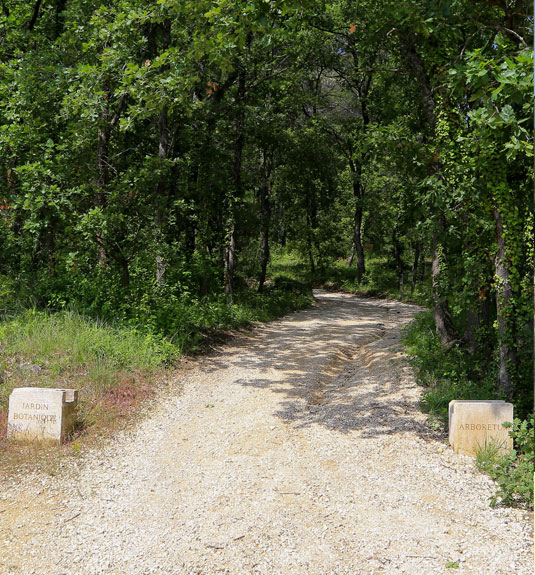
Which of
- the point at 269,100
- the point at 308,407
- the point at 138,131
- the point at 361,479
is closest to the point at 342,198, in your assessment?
the point at 269,100

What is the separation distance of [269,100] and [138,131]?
561 centimetres

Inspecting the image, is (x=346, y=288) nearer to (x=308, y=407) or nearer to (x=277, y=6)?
(x=308, y=407)

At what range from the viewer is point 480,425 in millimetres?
5352

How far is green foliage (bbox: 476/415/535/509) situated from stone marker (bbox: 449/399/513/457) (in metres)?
0.09

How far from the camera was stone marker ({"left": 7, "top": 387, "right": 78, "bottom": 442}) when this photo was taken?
223 inches

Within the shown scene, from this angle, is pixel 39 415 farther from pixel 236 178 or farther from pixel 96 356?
pixel 236 178

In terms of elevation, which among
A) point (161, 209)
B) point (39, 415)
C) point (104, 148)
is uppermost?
point (104, 148)

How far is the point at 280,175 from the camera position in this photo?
24531 millimetres

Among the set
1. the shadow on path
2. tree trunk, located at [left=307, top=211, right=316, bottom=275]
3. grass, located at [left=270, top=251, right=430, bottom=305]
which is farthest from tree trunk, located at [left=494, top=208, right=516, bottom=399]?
tree trunk, located at [left=307, top=211, right=316, bottom=275]

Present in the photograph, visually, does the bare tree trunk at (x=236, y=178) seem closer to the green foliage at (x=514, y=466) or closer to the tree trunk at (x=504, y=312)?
the tree trunk at (x=504, y=312)

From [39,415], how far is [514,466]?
516cm

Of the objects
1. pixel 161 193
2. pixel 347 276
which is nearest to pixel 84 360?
pixel 161 193

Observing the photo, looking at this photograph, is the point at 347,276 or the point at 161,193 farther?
the point at 347,276

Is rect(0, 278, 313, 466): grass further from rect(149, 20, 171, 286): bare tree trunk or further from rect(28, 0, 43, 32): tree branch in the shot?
rect(28, 0, 43, 32): tree branch
